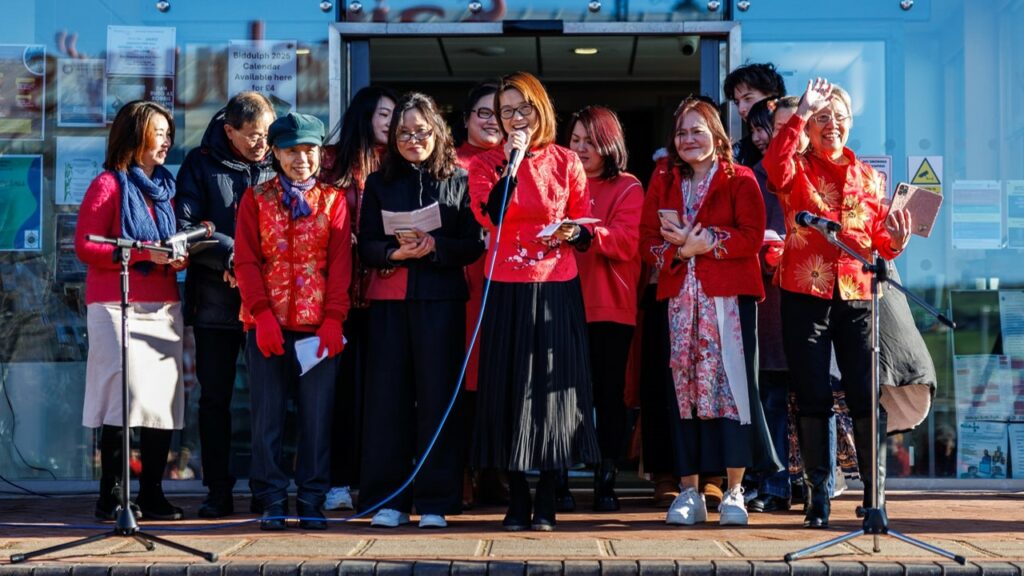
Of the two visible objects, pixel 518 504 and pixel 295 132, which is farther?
pixel 295 132

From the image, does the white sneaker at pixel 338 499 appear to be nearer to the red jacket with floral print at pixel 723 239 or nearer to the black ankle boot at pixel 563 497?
the black ankle boot at pixel 563 497

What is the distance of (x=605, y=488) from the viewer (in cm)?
727

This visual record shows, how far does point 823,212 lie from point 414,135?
1.89m

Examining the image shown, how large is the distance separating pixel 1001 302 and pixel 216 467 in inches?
176

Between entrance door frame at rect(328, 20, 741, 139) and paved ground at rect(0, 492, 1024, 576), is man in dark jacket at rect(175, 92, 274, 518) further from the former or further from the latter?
entrance door frame at rect(328, 20, 741, 139)

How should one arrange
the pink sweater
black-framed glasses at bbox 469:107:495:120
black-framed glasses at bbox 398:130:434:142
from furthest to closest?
black-framed glasses at bbox 469:107:495:120
the pink sweater
black-framed glasses at bbox 398:130:434:142

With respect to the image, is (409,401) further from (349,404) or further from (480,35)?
(480,35)

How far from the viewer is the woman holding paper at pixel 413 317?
656cm

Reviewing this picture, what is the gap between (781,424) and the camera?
7.22 meters

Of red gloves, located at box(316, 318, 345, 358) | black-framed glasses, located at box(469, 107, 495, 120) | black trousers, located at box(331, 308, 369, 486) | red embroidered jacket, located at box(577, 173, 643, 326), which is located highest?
black-framed glasses, located at box(469, 107, 495, 120)

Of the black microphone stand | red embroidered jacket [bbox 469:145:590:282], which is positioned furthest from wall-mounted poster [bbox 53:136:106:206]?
red embroidered jacket [bbox 469:145:590:282]

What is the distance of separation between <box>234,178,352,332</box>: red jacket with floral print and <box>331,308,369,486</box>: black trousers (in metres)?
0.58

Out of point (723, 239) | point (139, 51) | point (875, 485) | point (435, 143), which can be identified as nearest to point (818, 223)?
point (723, 239)

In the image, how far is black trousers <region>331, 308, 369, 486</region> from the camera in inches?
285
